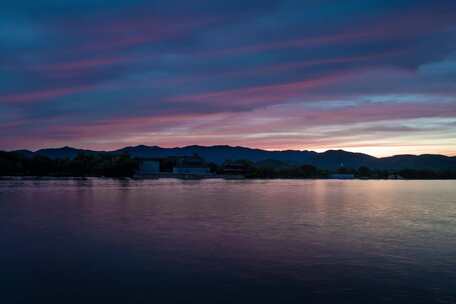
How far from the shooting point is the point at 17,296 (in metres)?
17.0

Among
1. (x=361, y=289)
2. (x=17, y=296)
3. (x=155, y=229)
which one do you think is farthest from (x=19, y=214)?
(x=361, y=289)

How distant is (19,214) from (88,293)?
3008cm

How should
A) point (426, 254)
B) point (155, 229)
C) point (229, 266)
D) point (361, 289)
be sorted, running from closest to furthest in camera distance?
point (361, 289) → point (229, 266) → point (426, 254) → point (155, 229)

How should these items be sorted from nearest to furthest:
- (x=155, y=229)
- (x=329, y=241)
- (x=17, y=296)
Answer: (x=17, y=296), (x=329, y=241), (x=155, y=229)

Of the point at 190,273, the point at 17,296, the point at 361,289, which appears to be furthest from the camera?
the point at 190,273

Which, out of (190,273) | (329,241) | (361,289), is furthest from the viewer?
(329,241)

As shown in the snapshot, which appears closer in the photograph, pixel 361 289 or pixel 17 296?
pixel 17 296

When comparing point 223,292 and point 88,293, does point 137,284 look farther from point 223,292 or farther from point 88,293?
point 223,292

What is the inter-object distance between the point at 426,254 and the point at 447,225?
14.8 m

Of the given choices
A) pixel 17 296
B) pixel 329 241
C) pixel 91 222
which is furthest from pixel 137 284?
pixel 91 222

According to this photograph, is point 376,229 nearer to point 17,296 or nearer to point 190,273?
point 190,273

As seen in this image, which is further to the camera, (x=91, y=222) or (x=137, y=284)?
(x=91, y=222)

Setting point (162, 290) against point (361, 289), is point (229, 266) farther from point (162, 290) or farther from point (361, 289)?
point (361, 289)

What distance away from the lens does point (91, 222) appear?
127 feet
